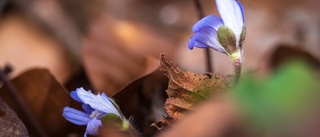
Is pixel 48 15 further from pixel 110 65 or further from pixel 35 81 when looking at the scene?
pixel 35 81

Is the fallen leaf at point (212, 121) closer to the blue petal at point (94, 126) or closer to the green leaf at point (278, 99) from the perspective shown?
the green leaf at point (278, 99)

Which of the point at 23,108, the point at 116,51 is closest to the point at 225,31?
the point at 23,108

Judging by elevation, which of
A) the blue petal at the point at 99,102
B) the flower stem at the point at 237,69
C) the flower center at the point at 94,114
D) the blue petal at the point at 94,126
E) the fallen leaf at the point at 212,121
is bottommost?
the blue petal at the point at 94,126

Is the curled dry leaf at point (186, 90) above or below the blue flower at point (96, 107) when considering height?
above

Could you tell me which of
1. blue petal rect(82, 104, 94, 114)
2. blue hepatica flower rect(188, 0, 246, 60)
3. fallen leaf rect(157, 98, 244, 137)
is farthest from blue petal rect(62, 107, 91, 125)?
fallen leaf rect(157, 98, 244, 137)

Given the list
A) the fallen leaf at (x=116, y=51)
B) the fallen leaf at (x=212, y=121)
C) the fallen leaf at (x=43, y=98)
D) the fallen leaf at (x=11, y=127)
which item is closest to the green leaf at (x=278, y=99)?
the fallen leaf at (x=212, y=121)

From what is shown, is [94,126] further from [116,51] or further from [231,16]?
[116,51]

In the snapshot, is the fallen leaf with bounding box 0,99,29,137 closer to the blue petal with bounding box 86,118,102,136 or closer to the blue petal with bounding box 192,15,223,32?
the blue petal with bounding box 86,118,102,136

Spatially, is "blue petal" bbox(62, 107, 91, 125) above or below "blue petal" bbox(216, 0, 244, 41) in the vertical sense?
below

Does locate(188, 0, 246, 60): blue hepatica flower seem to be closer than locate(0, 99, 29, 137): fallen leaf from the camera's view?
Yes
